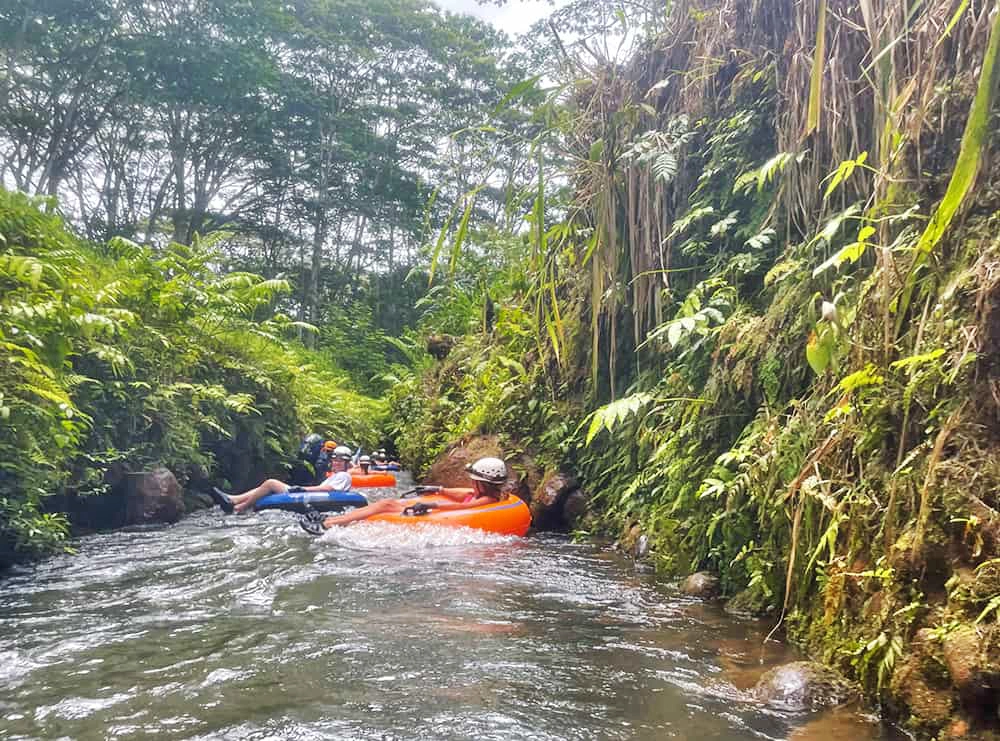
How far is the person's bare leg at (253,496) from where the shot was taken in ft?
32.4

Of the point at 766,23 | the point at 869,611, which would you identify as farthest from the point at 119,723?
the point at 766,23

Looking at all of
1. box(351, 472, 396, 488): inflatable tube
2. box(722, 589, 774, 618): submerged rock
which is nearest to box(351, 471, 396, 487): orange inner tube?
box(351, 472, 396, 488): inflatable tube

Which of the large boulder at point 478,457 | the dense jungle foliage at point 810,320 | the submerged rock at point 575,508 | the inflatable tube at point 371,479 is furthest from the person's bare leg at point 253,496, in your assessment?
the submerged rock at point 575,508

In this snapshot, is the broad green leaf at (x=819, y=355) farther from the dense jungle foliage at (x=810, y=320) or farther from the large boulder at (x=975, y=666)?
the large boulder at (x=975, y=666)

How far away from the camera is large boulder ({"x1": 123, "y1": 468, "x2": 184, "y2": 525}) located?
8.66m

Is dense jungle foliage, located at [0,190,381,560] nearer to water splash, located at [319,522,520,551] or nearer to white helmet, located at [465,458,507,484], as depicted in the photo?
water splash, located at [319,522,520,551]

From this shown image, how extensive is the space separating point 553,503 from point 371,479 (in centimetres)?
480

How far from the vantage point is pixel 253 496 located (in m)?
10.1

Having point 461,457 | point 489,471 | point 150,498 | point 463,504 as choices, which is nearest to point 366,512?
point 463,504

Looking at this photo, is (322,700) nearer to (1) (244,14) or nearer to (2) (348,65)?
(1) (244,14)

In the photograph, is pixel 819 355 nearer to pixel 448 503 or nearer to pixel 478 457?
pixel 448 503

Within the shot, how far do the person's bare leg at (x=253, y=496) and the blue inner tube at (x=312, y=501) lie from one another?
0.22 ft

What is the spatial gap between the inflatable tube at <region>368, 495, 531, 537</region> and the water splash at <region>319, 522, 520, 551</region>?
6cm

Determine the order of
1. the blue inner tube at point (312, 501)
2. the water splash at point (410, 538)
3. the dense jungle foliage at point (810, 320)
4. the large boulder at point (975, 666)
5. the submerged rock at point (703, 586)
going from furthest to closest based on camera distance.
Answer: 1. the blue inner tube at point (312, 501)
2. the water splash at point (410, 538)
3. the submerged rock at point (703, 586)
4. the dense jungle foliage at point (810, 320)
5. the large boulder at point (975, 666)
